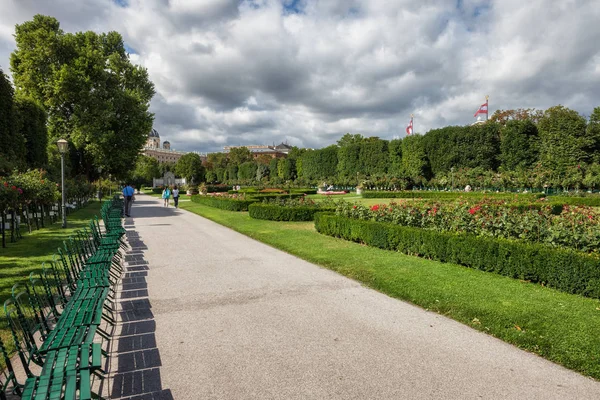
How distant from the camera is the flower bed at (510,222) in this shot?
6.50 m

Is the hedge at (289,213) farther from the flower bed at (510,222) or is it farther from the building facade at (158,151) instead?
the building facade at (158,151)

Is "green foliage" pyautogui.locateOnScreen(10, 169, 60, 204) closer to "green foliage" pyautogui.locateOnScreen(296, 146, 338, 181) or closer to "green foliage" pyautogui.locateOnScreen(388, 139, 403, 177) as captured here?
"green foliage" pyautogui.locateOnScreen(388, 139, 403, 177)

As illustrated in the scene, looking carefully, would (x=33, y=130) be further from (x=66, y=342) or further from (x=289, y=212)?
(x=66, y=342)

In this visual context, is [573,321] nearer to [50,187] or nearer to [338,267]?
[338,267]

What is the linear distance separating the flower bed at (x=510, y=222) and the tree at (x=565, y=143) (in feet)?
86.8

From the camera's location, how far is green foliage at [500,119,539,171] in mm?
32688

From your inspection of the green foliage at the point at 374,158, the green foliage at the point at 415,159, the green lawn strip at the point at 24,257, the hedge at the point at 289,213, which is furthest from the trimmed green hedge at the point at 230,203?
the green foliage at the point at 374,158

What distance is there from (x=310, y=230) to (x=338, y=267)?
5.29m

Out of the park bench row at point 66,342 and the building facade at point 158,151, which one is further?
the building facade at point 158,151

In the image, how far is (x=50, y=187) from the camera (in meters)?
12.9

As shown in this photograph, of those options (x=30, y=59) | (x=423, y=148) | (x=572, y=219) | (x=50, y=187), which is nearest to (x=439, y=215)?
(x=572, y=219)

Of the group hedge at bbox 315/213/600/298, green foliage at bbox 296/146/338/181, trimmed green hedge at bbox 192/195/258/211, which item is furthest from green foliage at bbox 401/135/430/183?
hedge at bbox 315/213/600/298

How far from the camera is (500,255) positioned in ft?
21.2

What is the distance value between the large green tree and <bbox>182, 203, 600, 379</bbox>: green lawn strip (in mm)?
21501
